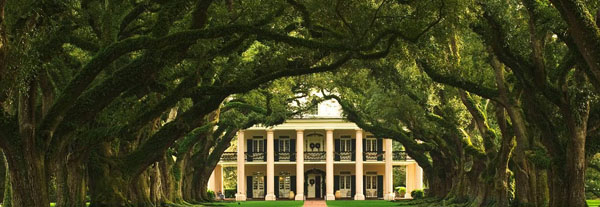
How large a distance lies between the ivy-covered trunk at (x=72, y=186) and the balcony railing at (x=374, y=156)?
43935 mm

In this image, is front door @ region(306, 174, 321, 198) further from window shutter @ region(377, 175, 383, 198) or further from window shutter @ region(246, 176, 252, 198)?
window shutter @ region(377, 175, 383, 198)

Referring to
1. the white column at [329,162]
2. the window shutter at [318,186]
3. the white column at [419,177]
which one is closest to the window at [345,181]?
the window shutter at [318,186]

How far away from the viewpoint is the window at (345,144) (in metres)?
66.6

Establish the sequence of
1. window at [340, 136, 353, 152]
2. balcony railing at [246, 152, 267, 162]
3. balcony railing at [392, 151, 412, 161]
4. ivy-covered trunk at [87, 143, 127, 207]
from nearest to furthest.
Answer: ivy-covered trunk at [87, 143, 127, 207], balcony railing at [246, 152, 267, 162], window at [340, 136, 353, 152], balcony railing at [392, 151, 412, 161]

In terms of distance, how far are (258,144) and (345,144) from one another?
22.5ft

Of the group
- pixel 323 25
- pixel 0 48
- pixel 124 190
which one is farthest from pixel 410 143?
pixel 0 48

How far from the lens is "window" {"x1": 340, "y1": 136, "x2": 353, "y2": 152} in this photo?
6656 cm

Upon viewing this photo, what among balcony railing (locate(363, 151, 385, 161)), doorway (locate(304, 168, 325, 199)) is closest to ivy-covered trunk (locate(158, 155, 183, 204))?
balcony railing (locate(363, 151, 385, 161))

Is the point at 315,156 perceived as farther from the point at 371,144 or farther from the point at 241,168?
the point at 241,168

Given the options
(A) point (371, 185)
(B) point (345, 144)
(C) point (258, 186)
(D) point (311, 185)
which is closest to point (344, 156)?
(B) point (345, 144)

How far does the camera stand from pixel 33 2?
1470 cm

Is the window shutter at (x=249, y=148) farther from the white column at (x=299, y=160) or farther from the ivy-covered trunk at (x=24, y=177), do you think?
the ivy-covered trunk at (x=24, y=177)

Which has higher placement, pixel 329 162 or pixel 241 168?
pixel 329 162

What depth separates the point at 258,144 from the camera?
6700 centimetres
